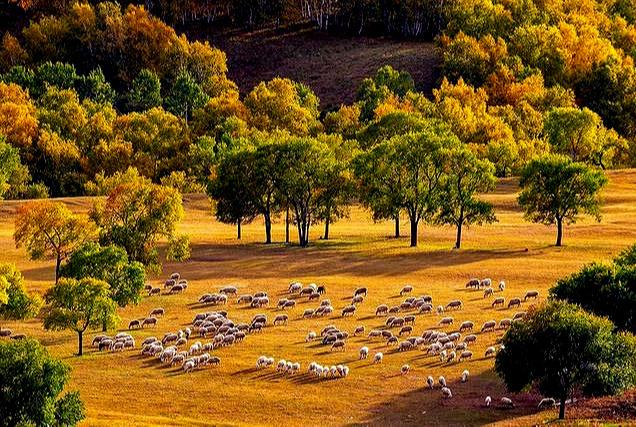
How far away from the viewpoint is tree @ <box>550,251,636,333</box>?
71.9 metres

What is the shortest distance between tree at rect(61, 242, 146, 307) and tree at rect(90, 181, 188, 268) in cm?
1270

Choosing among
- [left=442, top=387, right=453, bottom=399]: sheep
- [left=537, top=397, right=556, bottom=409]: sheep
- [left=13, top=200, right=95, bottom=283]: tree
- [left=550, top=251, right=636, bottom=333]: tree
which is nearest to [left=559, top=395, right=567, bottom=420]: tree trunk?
[left=537, top=397, right=556, bottom=409]: sheep

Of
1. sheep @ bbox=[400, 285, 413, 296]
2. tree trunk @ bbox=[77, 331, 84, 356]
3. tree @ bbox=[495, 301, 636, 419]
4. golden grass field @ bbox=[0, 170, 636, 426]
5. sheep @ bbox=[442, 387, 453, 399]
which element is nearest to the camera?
tree @ bbox=[495, 301, 636, 419]

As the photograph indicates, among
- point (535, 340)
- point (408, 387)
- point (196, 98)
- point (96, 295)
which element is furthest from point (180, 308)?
point (196, 98)

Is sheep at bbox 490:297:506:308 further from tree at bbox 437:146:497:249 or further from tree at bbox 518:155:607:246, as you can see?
tree at bbox 437:146:497:249

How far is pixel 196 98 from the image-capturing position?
197m

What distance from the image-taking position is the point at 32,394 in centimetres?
5725

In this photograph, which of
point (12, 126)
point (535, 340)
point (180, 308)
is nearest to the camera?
point (535, 340)

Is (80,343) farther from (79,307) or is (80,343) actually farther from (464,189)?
(464,189)

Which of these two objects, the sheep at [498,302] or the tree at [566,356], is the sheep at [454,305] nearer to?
the sheep at [498,302]

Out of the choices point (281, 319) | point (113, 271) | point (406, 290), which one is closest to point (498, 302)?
point (406, 290)

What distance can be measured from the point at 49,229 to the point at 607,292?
52.1m

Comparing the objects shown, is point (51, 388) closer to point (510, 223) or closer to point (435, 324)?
point (435, 324)

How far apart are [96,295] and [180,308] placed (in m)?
12.9
